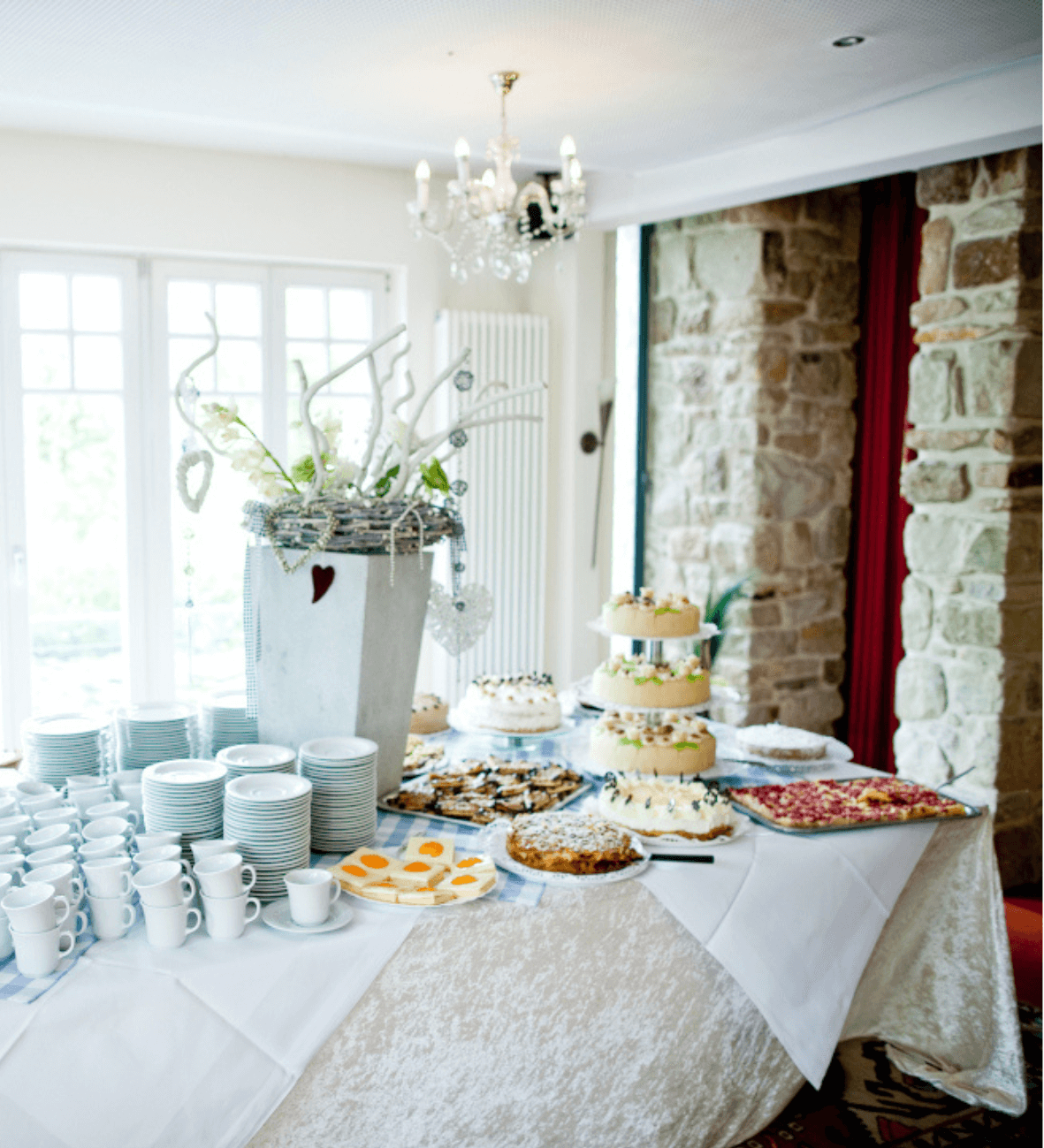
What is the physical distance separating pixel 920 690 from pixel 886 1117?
1591 mm

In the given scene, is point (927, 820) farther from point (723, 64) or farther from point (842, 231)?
point (842, 231)

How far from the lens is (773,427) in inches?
163

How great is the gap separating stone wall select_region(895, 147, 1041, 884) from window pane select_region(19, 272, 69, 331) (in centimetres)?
314

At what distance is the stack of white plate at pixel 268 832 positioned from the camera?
1.66 m

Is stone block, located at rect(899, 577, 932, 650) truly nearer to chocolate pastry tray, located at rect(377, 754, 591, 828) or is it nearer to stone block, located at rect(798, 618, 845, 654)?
stone block, located at rect(798, 618, 845, 654)

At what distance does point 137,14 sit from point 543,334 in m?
2.41

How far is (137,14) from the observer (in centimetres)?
250

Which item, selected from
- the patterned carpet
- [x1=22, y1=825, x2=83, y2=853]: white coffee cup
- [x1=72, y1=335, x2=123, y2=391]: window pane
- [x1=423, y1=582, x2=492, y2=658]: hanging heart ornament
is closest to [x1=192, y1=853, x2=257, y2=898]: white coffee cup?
[x1=22, y1=825, x2=83, y2=853]: white coffee cup

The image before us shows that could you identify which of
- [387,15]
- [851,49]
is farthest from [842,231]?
[387,15]

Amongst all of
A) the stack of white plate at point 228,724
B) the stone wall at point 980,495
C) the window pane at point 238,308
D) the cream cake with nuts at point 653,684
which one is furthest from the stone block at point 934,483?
the window pane at point 238,308

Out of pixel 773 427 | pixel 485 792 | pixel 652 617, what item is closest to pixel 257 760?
pixel 485 792

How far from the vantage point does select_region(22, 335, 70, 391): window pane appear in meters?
4.08

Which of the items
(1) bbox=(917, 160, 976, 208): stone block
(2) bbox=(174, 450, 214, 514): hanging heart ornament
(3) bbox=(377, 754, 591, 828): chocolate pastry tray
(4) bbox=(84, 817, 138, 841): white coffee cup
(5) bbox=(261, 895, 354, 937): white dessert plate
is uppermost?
(1) bbox=(917, 160, 976, 208): stone block

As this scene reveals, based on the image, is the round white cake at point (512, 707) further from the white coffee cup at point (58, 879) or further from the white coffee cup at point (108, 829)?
the white coffee cup at point (58, 879)
